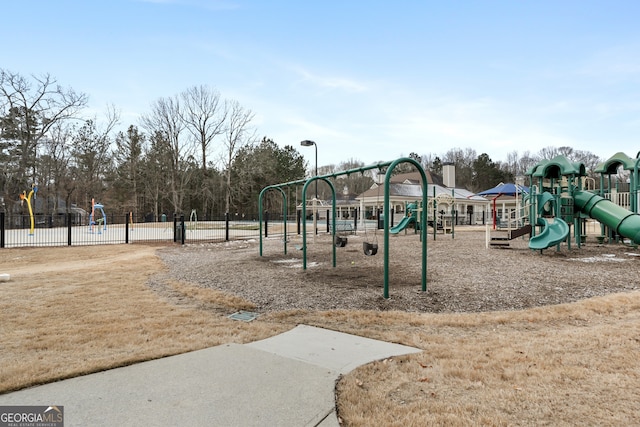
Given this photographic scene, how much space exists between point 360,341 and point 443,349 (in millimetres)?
900

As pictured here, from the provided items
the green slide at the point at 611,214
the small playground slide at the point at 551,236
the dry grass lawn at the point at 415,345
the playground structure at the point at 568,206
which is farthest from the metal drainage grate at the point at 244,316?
the green slide at the point at 611,214

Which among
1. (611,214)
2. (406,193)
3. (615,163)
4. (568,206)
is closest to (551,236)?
(568,206)

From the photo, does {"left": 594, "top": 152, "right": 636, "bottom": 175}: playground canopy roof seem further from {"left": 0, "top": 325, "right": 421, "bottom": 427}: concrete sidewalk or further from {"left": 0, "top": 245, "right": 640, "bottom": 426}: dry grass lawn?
{"left": 0, "top": 325, "right": 421, "bottom": 427}: concrete sidewalk

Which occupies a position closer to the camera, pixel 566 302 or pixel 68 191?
pixel 566 302

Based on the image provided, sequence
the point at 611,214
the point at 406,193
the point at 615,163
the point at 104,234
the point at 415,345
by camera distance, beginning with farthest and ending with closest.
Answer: the point at 406,193, the point at 104,234, the point at 615,163, the point at 611,214, the point at 415,345

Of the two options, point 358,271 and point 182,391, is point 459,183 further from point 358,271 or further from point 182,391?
point 182,391

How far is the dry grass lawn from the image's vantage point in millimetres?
2662

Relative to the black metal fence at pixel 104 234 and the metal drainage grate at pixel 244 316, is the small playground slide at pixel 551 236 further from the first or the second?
the black metal fence at pixel 104 234

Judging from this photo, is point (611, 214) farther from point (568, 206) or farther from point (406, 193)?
point (406, 193)

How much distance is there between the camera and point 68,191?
146 ft

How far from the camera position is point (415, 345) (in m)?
4.04

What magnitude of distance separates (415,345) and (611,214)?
1295 centimetres

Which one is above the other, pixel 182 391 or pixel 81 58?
pixel 81 58

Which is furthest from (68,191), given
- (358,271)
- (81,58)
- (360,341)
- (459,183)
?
(459,183)
